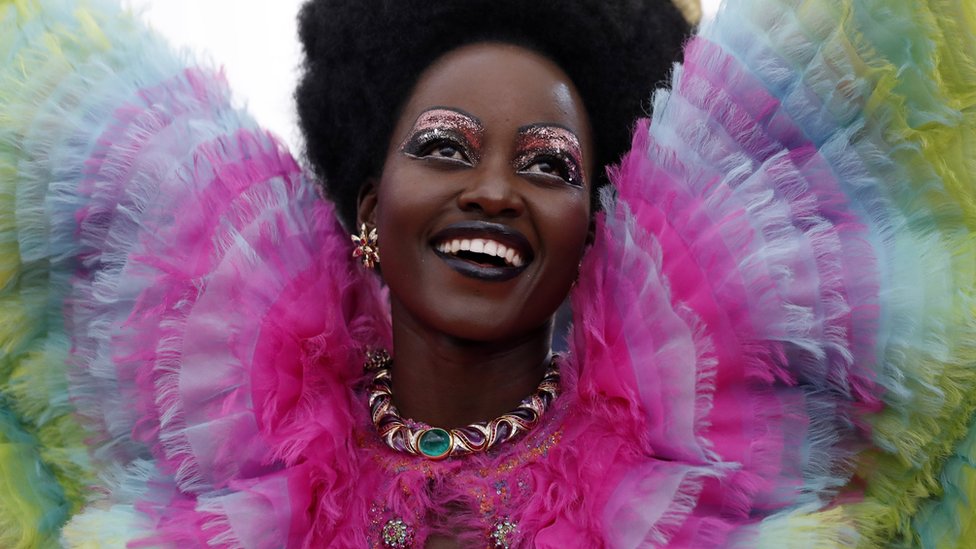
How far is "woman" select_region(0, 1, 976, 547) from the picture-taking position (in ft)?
6.93

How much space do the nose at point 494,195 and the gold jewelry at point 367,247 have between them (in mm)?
341

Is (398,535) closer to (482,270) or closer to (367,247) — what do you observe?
(482,270)

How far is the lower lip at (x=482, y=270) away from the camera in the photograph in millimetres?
2320

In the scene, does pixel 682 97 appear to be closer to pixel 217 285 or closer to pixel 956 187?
pixel 956 187

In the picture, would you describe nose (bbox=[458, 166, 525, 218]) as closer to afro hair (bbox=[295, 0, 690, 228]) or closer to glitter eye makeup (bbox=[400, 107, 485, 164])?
glitter eye makeup (bbox=[400, 107, 485, 164])

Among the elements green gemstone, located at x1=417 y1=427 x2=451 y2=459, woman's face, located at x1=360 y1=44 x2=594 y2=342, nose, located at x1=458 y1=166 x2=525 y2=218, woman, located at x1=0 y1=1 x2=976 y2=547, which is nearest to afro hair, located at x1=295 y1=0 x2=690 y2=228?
woman, located at x1=0 y1=1 x2=976 y2=547

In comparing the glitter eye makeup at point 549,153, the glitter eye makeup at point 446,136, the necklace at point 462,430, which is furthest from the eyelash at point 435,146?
the necklace at point 462,430

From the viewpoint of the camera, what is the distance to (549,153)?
2.38m

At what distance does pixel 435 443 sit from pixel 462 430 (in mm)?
64

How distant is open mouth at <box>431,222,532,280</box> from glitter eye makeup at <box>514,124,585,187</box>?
15 cm

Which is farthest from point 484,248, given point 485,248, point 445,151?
point 445,151

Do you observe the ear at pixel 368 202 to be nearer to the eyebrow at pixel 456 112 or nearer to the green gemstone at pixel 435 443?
the eyebrow at pixel 456 112

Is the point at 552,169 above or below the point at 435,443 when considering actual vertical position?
above

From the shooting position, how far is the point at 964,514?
2.12 metres
